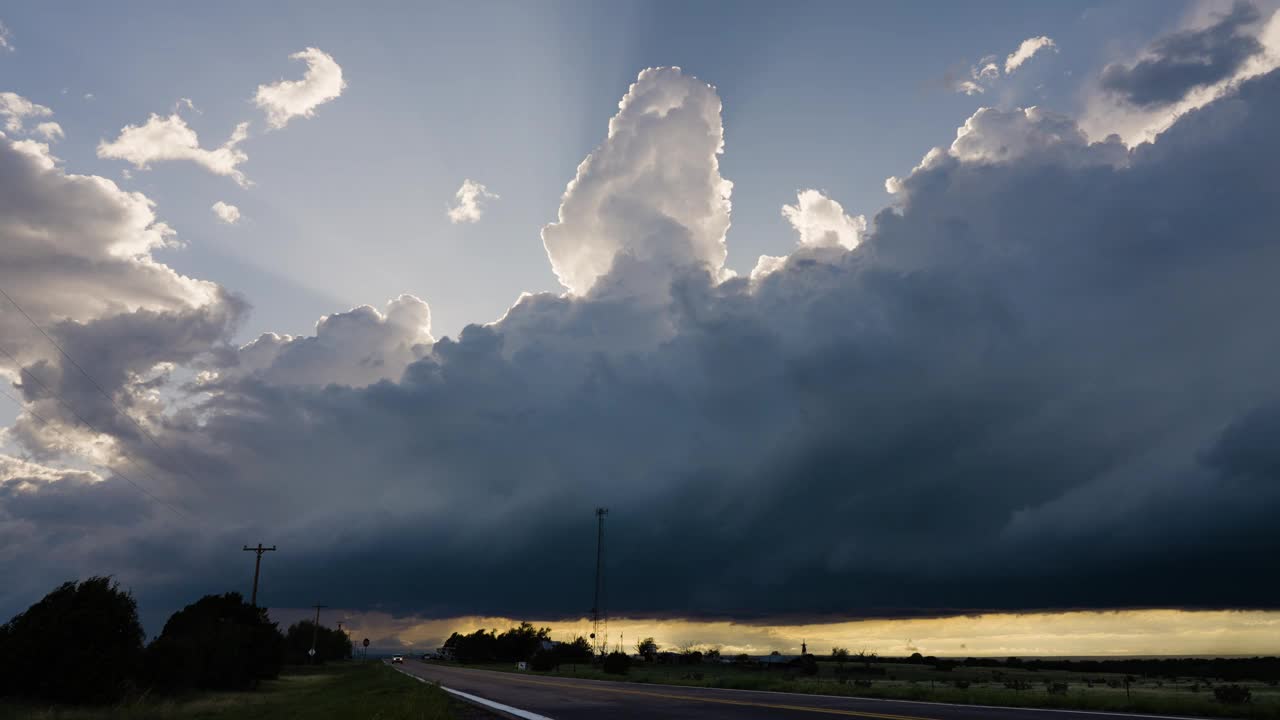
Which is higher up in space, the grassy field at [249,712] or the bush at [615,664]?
the grassy field at [249,712]

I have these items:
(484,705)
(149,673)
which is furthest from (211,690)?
(484,705)

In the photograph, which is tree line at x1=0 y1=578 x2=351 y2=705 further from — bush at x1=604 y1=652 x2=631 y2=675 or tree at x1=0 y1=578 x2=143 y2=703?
bush at x1=604 y1=652 x2=631 y2=675

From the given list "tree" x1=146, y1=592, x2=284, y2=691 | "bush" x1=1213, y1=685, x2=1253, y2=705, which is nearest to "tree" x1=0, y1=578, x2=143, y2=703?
"tree" x1=146, y1=592, x2=284, y2=691

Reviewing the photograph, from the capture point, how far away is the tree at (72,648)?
1532 inches

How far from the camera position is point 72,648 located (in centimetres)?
3984

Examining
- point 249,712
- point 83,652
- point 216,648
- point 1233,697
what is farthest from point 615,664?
point 83,652

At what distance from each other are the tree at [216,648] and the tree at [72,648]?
7.46 meters

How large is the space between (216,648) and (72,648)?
26801 mm

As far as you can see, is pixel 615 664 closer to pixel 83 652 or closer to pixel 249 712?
pixel 249 712

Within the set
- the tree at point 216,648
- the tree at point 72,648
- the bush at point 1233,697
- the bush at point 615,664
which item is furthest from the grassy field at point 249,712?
the bush at point 615,664

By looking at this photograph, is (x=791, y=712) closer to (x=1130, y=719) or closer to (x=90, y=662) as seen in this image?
(x=1130, y=719)

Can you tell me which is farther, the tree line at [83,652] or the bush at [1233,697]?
the tree line at [83,652]

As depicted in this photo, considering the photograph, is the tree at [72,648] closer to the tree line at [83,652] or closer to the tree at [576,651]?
the tree line at [83,652]

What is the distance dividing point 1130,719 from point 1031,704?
28.9 feet
